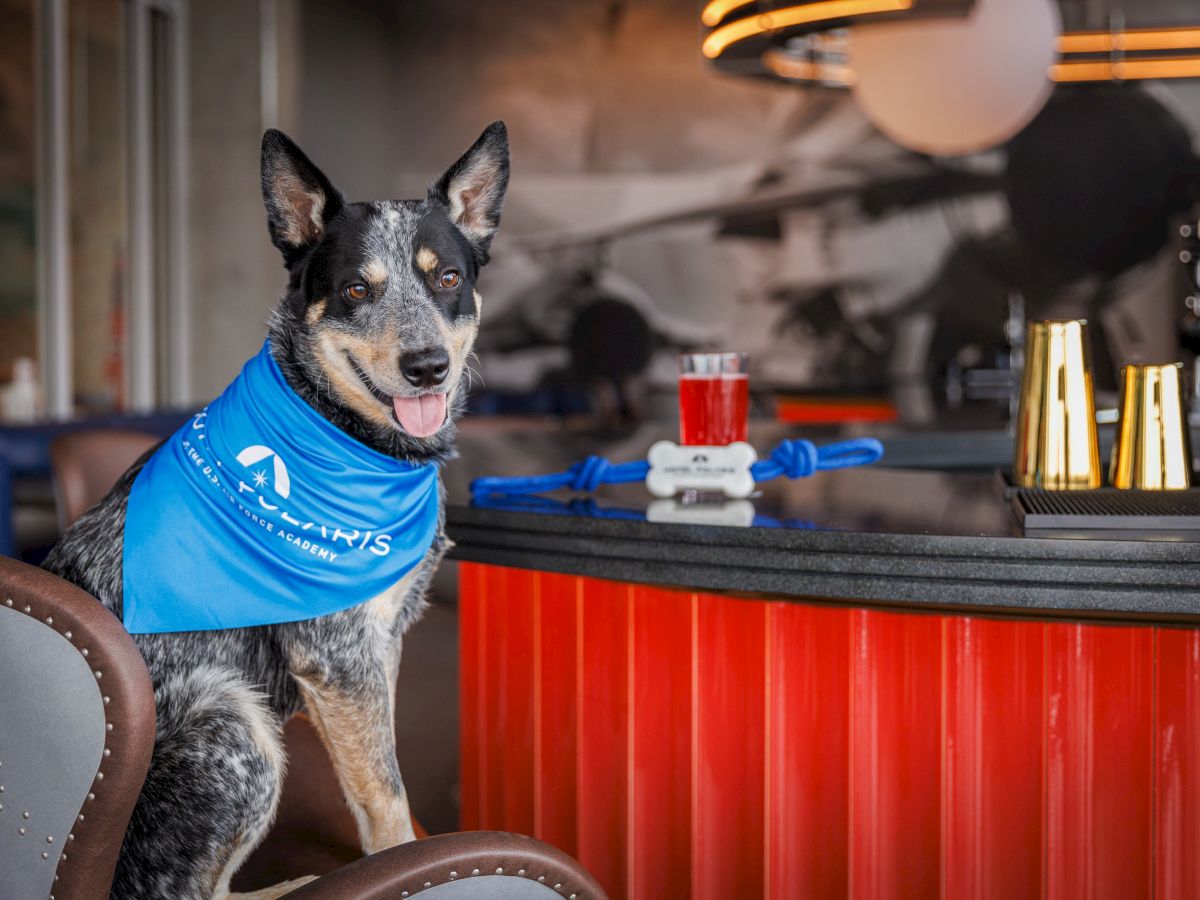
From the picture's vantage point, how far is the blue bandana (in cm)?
128

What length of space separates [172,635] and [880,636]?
2.71 ft

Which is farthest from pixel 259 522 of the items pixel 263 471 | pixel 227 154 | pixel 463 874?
pixel 227 154

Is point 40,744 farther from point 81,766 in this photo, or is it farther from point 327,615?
point 327,615

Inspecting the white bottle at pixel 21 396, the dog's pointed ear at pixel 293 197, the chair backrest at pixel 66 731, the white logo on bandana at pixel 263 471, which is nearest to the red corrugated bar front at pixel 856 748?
the white logo on bandana at pixel 263 471

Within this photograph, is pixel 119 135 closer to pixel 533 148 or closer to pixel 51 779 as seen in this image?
pixel 533 148

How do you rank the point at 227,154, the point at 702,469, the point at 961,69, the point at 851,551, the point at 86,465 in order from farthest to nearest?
the point at 227,154
the point at 961,69
the point at 86,465
the point at 702,469
the point at 851,551

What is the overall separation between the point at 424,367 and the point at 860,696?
26.1 inches

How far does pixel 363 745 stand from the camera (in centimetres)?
137

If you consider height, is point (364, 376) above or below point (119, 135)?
below

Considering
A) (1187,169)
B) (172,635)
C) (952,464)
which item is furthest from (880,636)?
(1187,169)

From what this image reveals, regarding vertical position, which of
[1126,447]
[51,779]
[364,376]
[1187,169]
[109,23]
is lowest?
[51,779]

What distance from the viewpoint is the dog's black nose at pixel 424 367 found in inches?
55.4

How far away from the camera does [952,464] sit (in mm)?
2783

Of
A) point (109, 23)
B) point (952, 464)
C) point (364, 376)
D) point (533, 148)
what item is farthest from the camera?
point (533, 148)
